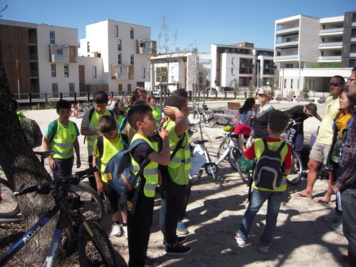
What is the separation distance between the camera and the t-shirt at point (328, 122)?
457cm

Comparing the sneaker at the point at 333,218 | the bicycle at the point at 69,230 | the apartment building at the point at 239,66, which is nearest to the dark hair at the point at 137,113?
the bicycle at the point at 69,230

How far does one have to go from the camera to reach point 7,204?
4246 mm

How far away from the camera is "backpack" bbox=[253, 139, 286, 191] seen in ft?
10.4

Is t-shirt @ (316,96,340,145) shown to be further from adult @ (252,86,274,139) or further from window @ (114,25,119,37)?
window @ (114,25,119,37)

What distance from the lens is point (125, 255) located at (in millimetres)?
3361

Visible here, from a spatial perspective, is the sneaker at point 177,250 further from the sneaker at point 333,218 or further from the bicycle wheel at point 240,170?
the bicycle wheel at point 240,170

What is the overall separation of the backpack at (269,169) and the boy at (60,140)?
2589 mm

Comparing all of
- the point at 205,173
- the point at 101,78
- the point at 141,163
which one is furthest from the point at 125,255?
the point at 101,78

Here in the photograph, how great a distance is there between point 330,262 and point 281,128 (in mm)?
1519

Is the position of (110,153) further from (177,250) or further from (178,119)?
(177,250)

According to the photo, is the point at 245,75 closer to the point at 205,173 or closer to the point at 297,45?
the point at 297,45

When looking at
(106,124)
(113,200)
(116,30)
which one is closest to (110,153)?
(106,124)

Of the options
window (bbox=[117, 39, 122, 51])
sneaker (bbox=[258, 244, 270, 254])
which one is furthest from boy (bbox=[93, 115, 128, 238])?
window (bbox=[117, 39, 122, 51])

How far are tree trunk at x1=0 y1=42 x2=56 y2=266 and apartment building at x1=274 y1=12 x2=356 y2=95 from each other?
5888 centimetres
